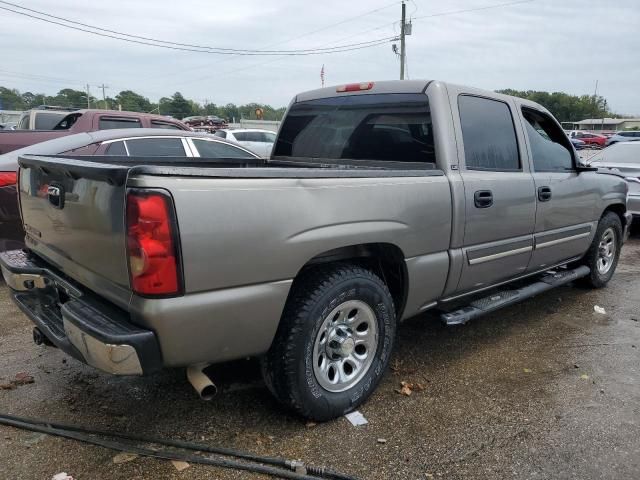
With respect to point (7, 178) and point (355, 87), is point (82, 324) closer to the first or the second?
point (355, 87)

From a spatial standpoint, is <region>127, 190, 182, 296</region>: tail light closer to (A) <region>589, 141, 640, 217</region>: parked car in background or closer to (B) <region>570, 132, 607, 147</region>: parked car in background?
(A) <region>589, 141, 640, 217</region>: parked car in background

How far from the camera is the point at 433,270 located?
331cm

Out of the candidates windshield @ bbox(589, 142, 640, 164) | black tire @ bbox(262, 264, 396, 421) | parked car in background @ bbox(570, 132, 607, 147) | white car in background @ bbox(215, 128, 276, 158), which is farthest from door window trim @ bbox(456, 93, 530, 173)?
parked car in background @ bbox(570, 132, 607, 147)

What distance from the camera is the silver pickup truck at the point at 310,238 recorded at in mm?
2211

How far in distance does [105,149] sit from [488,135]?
422 cm

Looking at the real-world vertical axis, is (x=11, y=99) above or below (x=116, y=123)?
above

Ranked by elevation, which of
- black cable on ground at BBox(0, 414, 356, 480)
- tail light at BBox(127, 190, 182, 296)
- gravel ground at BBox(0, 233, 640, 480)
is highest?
tail light at BBox(127, 190, 182, 296)

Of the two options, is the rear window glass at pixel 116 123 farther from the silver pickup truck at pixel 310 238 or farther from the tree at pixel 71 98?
the tree at pixel 71 98

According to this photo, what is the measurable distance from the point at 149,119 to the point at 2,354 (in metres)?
6.02

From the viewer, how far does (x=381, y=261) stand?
10.7 feet

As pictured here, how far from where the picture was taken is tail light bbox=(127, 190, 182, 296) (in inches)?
83.4

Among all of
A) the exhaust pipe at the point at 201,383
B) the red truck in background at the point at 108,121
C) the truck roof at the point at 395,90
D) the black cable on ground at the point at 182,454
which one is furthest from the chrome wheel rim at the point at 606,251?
the red truck in background at the point at 108,121

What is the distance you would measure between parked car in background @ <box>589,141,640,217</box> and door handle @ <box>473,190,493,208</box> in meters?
5.22

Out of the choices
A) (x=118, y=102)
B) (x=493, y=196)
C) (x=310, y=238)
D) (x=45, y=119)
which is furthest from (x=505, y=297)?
(x=118, y=102)
